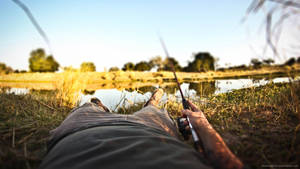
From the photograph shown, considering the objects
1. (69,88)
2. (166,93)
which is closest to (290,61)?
(166,93)

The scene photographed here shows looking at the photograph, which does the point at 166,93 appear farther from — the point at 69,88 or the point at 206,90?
the point at 69,88

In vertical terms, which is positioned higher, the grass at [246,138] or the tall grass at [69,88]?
the tall grass at [69,88]

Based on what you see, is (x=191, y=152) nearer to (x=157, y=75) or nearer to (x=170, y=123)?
(x=170, y=123)

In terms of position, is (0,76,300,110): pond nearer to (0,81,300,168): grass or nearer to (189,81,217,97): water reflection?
(189,81,217,97): water reflection

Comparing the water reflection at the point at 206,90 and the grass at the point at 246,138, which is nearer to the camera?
the grass at the point at 246,138

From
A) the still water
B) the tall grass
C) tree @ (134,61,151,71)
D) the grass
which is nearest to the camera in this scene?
the grass

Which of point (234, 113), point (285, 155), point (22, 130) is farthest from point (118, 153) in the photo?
point (234, 113)

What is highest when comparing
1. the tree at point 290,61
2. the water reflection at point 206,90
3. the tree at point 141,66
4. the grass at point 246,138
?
the tree at point 141,66

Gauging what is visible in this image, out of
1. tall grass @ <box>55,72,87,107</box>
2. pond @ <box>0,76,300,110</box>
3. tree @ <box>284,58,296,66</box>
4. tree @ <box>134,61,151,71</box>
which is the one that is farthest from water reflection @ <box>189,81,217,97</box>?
tree @ <box>134,61,151,71</box>

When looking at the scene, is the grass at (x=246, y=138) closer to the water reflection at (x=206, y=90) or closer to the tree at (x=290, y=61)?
the tree at (x=290, y=61)

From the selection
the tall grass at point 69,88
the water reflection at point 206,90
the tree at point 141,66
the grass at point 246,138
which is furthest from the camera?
the tree at point 141,66

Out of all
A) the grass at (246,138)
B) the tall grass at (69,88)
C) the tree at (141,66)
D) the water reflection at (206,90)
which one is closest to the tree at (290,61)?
the grass at (246,138)

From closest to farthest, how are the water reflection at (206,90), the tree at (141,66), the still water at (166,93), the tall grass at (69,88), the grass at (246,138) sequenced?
1. the grass at (246,138)
2. the still water at (166,93)
3. the tall grass at (69,88)
4. the water reflection at (206,90)
5. the tree at (141,66)

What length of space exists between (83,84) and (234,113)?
10.7ft
